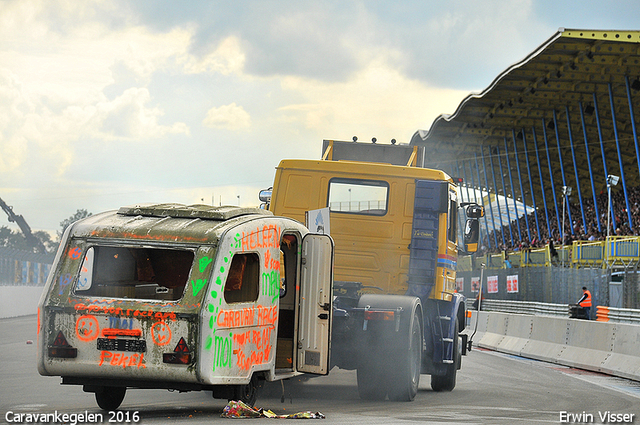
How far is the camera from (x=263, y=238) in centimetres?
992

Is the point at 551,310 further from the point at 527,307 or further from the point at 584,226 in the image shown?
the point at 584,226

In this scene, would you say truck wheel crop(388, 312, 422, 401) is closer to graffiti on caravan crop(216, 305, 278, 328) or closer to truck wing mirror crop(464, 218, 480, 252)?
graffiti on caravan crop(216, 305, 278, 328)

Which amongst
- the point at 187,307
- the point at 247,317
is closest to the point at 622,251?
the point at 247,317

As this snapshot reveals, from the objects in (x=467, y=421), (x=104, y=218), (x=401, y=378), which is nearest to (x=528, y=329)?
(x=401, y=378)

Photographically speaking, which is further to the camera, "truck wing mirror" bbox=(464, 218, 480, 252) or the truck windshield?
"truck wing mirror" bbox=(464, 218, 480, 252)

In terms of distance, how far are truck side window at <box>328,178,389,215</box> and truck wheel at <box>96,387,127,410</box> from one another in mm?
4314

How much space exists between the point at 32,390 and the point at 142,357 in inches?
157

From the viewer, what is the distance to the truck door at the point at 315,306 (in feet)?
34.9

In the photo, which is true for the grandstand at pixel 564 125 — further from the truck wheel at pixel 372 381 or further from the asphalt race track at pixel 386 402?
the truck wheel at pixel 372 381

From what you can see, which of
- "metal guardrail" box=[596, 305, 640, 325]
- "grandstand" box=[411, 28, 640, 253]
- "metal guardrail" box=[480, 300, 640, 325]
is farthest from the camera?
"grandstand" box=[411, 28, 640, 253]

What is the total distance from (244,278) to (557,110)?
44706 mm

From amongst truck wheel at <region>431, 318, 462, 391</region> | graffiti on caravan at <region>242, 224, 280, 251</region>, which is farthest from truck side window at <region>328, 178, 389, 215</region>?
graffiti on caravan at <region>242, 224, 280, 251</region>

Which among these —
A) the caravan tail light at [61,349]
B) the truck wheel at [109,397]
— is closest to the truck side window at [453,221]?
the truck wheel at [109,397]

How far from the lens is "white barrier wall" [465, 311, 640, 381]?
16.8 metres
